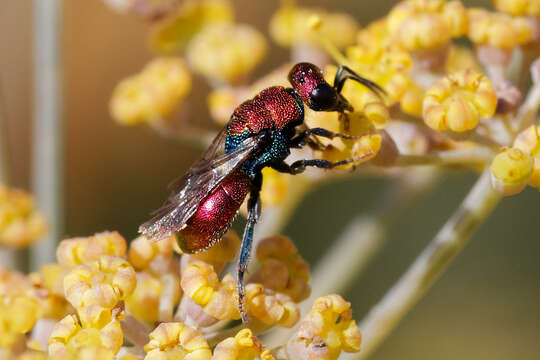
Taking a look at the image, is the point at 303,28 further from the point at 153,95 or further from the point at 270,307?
the point at 270,307

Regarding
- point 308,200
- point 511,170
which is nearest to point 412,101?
point 511,170

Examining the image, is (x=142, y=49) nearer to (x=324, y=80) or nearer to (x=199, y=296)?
(x=324, y=80)

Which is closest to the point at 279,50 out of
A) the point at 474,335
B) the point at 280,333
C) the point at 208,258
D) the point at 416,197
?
the point at 474,335

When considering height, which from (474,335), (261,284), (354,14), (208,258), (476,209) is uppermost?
(354,14)

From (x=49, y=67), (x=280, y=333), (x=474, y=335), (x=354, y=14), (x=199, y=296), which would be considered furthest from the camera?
(x=354, y=14)

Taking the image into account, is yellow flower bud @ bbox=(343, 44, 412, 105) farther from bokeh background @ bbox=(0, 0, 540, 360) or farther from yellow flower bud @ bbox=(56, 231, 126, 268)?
bokeh background @ bbox=(0, 0, 540, 360)

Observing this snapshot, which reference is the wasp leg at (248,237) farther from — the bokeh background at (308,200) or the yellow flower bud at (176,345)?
the bokeh background at (308,200)
